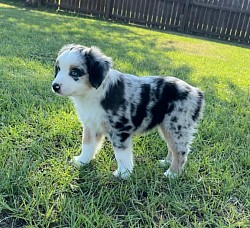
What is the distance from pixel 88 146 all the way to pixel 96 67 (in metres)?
0.76

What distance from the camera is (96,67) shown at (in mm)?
2508

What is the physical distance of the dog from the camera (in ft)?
8.20

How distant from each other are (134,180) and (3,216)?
106 centimetres

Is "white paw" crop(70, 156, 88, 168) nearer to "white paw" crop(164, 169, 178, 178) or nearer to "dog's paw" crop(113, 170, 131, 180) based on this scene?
"dog's paw" crop(113, 170, 131, 180)

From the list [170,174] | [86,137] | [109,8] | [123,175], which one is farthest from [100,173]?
[109,8]

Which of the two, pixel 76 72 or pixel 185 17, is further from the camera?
pixel 185 17

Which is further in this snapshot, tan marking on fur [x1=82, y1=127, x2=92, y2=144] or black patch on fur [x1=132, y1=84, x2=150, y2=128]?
tan marking on fur [x1=82, y1=127, x2=92, y2=144]

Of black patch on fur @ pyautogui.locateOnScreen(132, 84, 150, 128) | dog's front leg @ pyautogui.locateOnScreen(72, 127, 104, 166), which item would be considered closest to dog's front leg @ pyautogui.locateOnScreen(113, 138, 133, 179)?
black patch on fur @ pyautogui.locateOnScreen(132, 84, 150, 128)

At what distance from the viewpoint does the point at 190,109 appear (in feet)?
9.23

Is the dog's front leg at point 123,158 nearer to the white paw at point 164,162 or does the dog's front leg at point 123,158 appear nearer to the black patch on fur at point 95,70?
the white paw at point 164,162

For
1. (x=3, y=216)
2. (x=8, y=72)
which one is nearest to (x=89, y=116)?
(x=3, y=216)

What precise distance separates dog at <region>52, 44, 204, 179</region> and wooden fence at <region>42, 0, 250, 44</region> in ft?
41.8

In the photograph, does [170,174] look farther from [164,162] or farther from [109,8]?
[109,8]

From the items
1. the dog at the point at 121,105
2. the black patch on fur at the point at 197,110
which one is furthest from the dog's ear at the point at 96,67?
the black patch on fur at the point at 197,110
